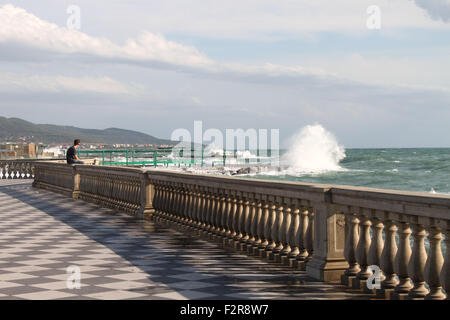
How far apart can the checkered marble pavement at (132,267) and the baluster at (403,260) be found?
64 centimetres

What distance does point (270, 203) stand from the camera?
9.07 m

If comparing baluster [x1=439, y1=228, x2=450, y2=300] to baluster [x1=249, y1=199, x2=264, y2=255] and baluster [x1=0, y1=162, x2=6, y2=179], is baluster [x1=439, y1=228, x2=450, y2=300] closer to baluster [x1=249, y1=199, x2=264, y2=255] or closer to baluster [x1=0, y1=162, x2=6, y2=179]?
baluster [x1=249, y1=199, x2=264, y2=255]

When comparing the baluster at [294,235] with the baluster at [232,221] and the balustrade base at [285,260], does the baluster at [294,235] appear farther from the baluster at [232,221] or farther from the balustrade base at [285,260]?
the baluster at [232,221]

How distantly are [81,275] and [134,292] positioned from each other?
1269 mm

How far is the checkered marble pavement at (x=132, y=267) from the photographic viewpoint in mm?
6961

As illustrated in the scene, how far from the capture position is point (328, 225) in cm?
762

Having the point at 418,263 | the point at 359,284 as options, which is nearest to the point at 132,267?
the point at 359,284

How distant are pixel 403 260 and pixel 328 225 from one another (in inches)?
55.8

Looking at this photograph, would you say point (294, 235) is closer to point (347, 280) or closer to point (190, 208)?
point (347, 280)

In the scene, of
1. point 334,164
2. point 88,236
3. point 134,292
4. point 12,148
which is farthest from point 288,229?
point 334,164

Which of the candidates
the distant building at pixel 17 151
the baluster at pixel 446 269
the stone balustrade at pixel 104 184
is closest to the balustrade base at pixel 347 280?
the baluster at pixel 446 269

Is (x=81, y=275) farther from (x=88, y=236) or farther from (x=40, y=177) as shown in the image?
(x=40, y=177)

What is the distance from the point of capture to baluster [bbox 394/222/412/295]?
6.25m

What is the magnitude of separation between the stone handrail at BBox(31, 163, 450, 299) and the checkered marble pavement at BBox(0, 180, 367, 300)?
0.90 ft
